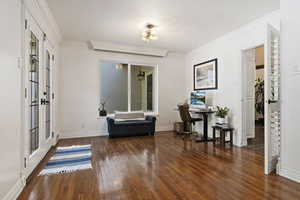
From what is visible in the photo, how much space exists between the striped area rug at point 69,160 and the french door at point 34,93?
21 centimetres

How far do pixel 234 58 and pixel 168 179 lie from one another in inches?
125

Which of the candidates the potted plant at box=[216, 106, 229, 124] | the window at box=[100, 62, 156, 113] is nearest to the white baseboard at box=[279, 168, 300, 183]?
the potted plant at box=[216, 106, 229, 124]

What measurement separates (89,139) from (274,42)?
4407 mm

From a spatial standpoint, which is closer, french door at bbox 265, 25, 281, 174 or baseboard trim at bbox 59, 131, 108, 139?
french door at bbox 265, 25, 281, 174

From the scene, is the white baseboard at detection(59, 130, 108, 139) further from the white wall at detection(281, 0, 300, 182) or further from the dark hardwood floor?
the white wall at detection(281, 0, 300, 182)

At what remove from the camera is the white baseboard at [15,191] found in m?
1.63

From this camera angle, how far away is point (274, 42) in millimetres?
2395

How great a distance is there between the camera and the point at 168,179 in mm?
2162

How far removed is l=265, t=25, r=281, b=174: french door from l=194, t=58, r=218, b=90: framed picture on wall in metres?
2.03

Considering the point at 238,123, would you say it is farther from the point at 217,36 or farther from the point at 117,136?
the point at 117,136

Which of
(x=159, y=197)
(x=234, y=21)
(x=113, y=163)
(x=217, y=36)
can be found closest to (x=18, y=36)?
(x=113, y=163)

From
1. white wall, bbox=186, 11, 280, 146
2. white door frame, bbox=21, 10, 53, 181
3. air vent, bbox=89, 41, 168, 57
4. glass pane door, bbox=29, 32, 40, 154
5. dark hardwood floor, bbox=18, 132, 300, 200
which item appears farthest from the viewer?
air vent, bbox=89, 41, 168, 57

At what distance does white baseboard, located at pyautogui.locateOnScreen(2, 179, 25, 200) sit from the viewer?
5.34 feet

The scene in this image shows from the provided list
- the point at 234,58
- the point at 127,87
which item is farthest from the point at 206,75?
the point at 127,87
